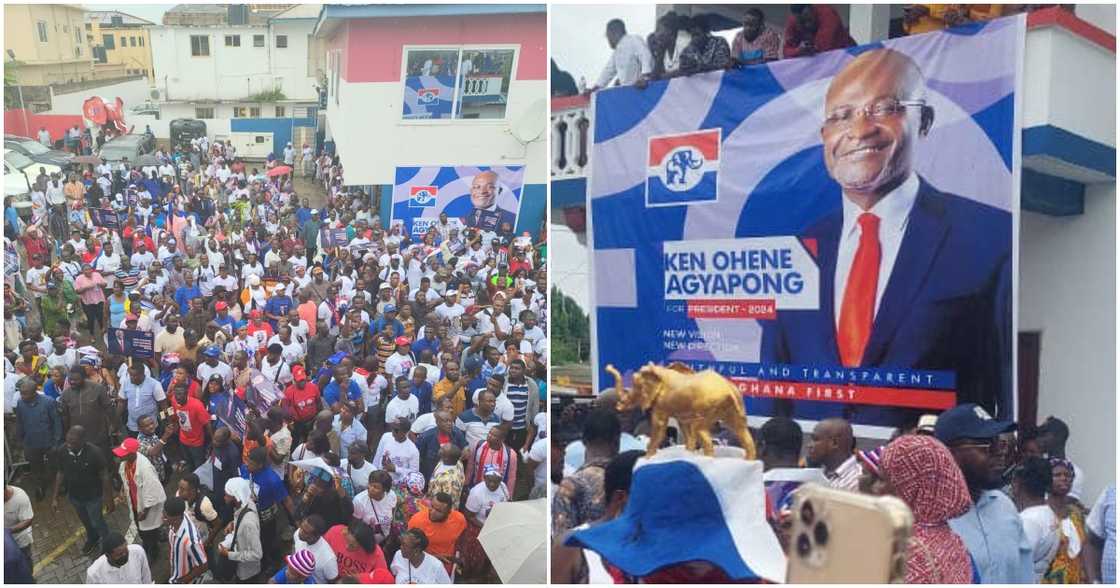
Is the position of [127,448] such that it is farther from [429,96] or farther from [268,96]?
[429,96]

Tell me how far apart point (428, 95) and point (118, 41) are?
1813mm

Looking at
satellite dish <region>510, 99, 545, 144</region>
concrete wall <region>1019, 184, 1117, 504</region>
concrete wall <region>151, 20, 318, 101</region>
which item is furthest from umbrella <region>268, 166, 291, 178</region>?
concrete wall <region>1019, 184, 1117, 504</region>

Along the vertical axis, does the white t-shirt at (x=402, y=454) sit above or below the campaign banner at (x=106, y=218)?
below

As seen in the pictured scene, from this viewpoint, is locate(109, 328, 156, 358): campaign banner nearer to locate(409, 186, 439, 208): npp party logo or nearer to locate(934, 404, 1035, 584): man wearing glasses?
locate(409, 186, 439, 208): npp party logo

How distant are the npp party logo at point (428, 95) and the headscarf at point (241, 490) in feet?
7.98

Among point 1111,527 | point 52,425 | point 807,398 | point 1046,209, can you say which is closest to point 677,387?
point 1111,527

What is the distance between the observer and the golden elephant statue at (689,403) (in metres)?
2.25

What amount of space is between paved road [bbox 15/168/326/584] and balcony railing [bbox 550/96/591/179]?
3032 millimetres

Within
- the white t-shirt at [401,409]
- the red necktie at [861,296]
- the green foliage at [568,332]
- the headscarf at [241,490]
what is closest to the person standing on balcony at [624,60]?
the green foliage at [568,332]

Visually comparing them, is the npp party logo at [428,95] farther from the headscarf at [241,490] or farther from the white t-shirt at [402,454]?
the headscarf at [241,490]

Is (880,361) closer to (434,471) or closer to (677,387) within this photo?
(434,471)

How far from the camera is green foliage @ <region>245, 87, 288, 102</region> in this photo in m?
6.30

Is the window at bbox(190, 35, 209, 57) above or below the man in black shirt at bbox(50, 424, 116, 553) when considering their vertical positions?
above

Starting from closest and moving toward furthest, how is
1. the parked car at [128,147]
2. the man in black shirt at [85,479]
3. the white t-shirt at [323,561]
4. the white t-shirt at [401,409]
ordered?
the white t-shirt at [323,561] < the man in black shirt at [85,479] < the white t-shirt at [401,409] < the parked car at [128,147]
